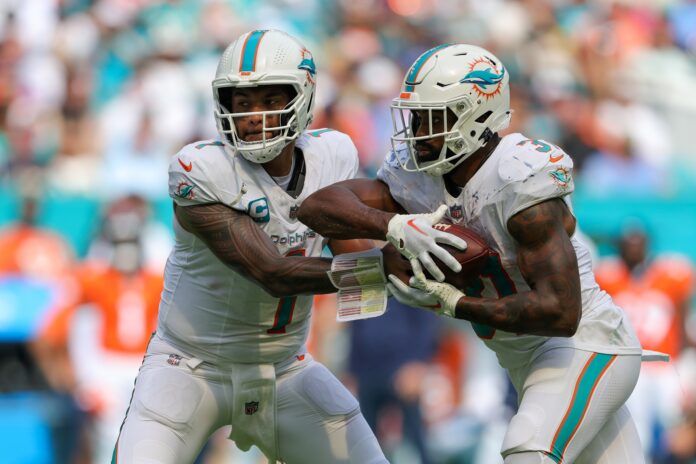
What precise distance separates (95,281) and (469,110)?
3817 millimetres

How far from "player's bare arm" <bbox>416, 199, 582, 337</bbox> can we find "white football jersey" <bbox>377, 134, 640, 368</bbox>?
0.21 feet

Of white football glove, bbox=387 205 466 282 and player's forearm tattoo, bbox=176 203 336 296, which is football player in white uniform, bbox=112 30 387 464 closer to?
player's forearm tattoo, bbox=176 203 336 296

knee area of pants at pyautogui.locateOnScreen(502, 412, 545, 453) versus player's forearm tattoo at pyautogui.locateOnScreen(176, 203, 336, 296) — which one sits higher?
player's forearm tattoo at pyautogui.locateOnScreen(176, 203, 336, 296)

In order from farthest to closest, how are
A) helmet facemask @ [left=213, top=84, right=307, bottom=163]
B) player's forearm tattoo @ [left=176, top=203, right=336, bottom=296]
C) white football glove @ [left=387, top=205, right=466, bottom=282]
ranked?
1. helmet facemask @ [left=213, top=84, right=307, bottom=163]
2. player's forearm tattoo @ [left=176, top=203, right=336, bottom=296]
3. white football glove @ [left=387, top=205, right=466, bottom=282]

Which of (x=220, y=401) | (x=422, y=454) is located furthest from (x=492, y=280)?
(x=422, y=454)

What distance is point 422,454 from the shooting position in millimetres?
6656

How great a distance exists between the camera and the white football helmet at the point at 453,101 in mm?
3428

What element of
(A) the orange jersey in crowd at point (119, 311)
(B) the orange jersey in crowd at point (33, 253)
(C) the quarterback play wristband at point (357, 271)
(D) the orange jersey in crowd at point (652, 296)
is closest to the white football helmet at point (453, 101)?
(C) the quarterback play wristband at point (357, 271)

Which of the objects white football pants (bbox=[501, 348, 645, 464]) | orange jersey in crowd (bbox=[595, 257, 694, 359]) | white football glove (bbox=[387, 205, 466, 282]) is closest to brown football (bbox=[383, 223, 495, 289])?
white football glove (bbox=[387, 205, 466, 282])

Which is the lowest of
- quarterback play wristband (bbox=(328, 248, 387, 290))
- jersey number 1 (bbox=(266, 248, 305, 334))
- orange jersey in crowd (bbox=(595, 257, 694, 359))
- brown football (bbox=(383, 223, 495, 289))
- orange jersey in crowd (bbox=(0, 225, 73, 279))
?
orange jersey in crowd (bbox=(595, 257, 694, 359))

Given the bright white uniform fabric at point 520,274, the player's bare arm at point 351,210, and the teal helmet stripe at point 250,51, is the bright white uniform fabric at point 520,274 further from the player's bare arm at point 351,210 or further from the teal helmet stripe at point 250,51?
the teal helmet stripe at point 250,51

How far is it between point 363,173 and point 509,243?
3941mm

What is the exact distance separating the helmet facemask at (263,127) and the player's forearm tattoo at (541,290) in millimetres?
852

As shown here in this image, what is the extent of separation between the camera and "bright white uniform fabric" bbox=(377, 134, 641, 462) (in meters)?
3.28
